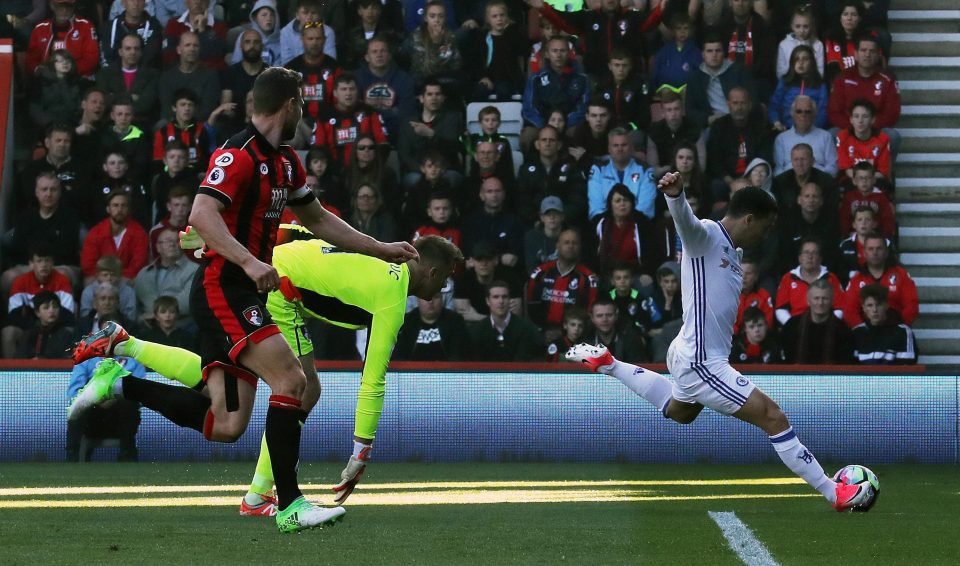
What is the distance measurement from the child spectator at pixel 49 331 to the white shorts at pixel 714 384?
258 inches

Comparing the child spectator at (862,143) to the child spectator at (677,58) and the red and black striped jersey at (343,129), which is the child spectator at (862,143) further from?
the red and black striped jersey at (343,129)

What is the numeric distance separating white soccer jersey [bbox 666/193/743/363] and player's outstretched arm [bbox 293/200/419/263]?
5.79ft

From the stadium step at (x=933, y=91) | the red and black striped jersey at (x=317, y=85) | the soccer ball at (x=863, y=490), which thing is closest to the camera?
the soccer ball at (x=863, y=490)

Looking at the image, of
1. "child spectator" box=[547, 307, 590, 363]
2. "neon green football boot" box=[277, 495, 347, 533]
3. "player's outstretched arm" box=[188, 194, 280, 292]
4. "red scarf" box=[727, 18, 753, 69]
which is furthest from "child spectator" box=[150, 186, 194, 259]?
"neon green football boot" box=[277, 495, 347, 533]

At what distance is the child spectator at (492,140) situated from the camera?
14.3 meters

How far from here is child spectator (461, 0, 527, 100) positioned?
49.7 ft

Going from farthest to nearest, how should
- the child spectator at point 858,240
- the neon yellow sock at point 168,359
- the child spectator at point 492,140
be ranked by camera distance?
the child spectator at point 492,140 < the child spectator at point 858,240 < the neon yellow sock at point 168,359

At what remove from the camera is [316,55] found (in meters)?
15.0

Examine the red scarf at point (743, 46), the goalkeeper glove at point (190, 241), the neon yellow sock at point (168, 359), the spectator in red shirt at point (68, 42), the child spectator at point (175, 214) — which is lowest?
the neon yellow sock at point (168, 359)

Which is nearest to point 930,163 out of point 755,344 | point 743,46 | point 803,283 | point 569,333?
point 743,46

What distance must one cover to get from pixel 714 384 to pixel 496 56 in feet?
24.7

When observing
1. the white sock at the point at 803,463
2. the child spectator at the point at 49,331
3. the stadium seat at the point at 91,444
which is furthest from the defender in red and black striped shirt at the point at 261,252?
the child spectator at the point at 49,331

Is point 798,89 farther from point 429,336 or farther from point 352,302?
point 352,302

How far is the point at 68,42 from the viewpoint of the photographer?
50.4 ft
